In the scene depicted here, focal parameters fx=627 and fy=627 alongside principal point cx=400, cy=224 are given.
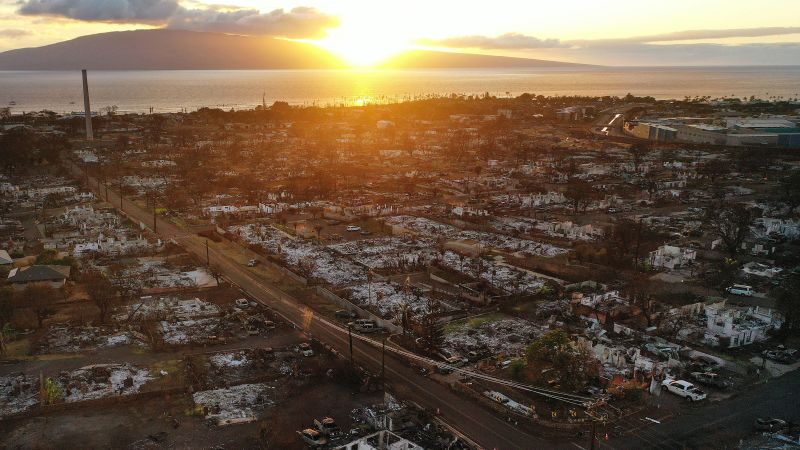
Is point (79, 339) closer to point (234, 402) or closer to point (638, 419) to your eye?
point (234, 402)

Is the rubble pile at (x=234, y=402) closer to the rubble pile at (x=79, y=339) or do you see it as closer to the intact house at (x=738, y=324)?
the rubble pile at (x=79, y=339)

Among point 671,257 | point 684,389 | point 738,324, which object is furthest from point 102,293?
point 671,257

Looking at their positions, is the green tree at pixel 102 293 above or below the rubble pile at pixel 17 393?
above

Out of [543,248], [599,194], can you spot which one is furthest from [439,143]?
[543,248]

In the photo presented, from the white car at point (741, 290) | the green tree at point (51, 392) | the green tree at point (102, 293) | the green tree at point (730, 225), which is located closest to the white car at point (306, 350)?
the green tree at point (51, 392)

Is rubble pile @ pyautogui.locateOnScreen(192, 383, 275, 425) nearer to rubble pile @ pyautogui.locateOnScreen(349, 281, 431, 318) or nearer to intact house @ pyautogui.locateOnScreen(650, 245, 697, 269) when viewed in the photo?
rubble pile @ pyautogui.locateOnScreen(349, 281, 431, 318)

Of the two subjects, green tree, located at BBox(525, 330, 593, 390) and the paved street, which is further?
green tree, located at BBox(525, 330, 593, 390)

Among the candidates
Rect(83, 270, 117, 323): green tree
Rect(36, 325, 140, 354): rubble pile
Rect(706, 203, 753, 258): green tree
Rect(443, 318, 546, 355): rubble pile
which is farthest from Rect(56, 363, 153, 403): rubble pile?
Rect(706, 203, 753, 258): green tree
